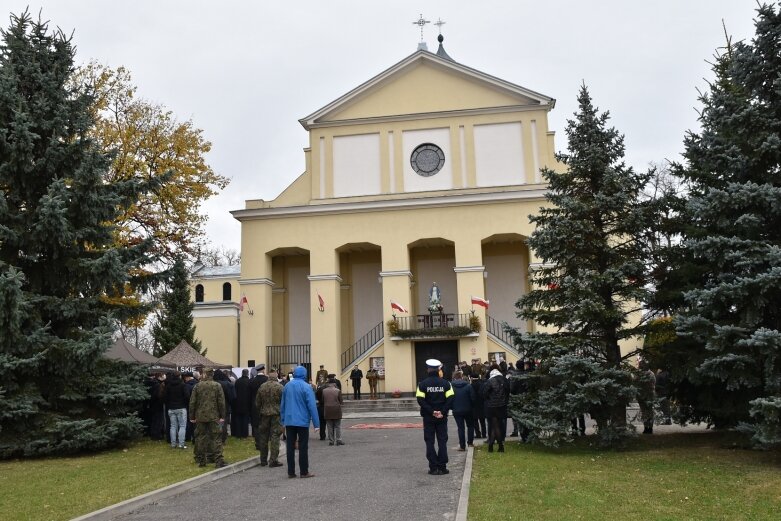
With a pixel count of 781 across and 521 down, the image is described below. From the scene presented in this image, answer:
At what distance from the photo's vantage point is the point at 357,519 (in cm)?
779

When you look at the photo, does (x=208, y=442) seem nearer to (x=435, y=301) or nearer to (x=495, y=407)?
(x=495, y=407)

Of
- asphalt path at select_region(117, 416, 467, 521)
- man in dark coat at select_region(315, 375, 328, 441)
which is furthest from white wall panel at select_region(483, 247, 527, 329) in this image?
asphalt path at select_region(117, 416, 467, 521)

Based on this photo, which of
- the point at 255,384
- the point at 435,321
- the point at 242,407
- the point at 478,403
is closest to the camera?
the point at 478,403

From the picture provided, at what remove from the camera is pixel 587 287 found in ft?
42.3

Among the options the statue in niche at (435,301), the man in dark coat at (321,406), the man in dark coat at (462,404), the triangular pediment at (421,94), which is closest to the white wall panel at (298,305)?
the statue in niche at (435,301)

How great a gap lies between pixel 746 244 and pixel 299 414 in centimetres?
710

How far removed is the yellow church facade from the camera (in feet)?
99.2

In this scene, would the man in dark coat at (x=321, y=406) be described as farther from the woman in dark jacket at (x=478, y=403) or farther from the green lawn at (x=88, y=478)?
the woman in dark jacket at (x=478, y=403)

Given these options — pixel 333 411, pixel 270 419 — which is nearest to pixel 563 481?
pixel 270 419

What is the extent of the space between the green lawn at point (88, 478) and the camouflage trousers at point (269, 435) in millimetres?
711

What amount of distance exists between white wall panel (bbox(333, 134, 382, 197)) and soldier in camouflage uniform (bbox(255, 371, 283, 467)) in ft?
68.9

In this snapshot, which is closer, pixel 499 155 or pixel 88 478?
pixel 88 478

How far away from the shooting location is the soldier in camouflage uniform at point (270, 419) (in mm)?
11914

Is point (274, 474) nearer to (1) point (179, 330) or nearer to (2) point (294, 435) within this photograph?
(2) point (294, 435)
